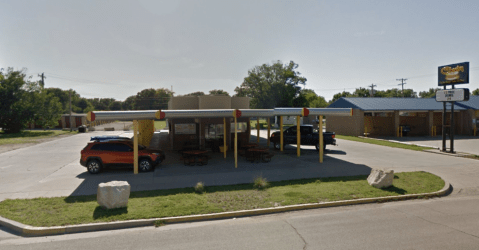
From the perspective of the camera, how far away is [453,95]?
64.6ft

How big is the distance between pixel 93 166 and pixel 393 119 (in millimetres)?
32355

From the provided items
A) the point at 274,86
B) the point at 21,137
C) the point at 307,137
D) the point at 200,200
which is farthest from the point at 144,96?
the point at 200,200

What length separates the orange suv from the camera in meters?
13.1

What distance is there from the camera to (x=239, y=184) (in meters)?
11.1

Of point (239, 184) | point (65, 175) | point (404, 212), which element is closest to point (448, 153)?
point (404, 212)

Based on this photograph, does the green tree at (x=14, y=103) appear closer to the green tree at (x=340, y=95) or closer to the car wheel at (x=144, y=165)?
the car wheel at (x=144, y=165)

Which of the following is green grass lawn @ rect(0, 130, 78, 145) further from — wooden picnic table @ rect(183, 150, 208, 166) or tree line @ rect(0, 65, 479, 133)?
wooden picnic table @ rect(183, 150, 208, 166)

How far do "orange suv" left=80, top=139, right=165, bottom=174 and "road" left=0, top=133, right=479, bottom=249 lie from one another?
608 cm

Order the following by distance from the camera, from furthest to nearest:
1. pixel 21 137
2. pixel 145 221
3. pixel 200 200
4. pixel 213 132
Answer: pixel 21 137, pixel 213 132, pixel 200 200, pixel 145 221

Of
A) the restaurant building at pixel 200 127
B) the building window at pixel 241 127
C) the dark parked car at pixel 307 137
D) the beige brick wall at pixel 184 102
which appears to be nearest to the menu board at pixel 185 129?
the restaurant building at pixel 200 127

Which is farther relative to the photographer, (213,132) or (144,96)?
(144,96)

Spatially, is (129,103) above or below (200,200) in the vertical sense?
above

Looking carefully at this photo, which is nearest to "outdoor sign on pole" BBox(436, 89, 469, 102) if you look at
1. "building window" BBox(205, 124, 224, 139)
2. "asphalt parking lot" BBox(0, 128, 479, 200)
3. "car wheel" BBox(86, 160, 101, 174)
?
"asphalt parking lot" BBox(0, 128, 479, 200)

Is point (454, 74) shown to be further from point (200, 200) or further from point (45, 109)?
point (45, 109)
